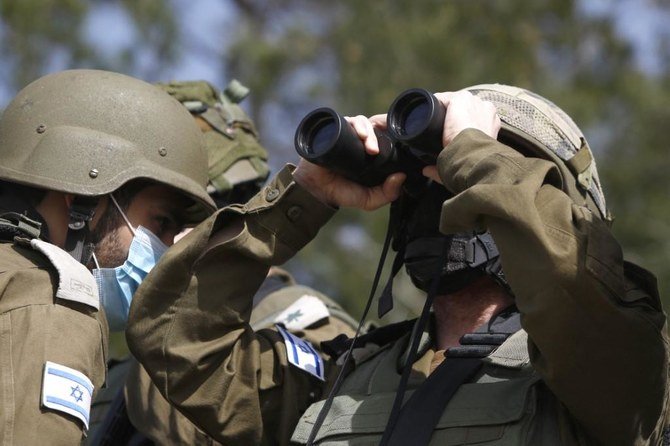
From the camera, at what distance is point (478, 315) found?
3145 mm

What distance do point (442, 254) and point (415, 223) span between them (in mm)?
168

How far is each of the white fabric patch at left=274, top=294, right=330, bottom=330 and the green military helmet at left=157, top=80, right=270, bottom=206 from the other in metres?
0.60

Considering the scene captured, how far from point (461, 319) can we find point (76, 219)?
3.79 ft

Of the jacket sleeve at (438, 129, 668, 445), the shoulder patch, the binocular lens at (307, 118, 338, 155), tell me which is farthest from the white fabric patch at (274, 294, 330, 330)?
the jacket sleeve at (438, 129, 668, 445)

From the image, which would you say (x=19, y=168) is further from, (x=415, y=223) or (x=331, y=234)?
(x=331, y=234)

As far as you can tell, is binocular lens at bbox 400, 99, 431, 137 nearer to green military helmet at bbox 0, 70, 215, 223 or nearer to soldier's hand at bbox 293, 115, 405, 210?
soldier's hand at bbox 293, 115, 405, 210

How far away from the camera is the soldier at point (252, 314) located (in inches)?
150

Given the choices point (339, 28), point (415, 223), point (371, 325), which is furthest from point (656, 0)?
point (415, 223)

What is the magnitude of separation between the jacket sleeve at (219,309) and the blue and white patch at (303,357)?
3.9 inches

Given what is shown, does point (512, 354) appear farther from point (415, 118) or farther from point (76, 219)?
point (76, 219)

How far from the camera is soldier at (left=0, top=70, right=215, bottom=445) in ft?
9.05

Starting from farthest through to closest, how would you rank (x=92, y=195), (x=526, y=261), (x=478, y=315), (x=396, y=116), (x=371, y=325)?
1. (x=371, y=325)
2. (x=92, y=195)
3. (x=478, y=315)
4. (x=396, y=116)
5. (x=526, y=261)

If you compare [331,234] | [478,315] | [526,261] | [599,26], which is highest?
[599,26]

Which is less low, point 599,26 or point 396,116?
point 599,26
